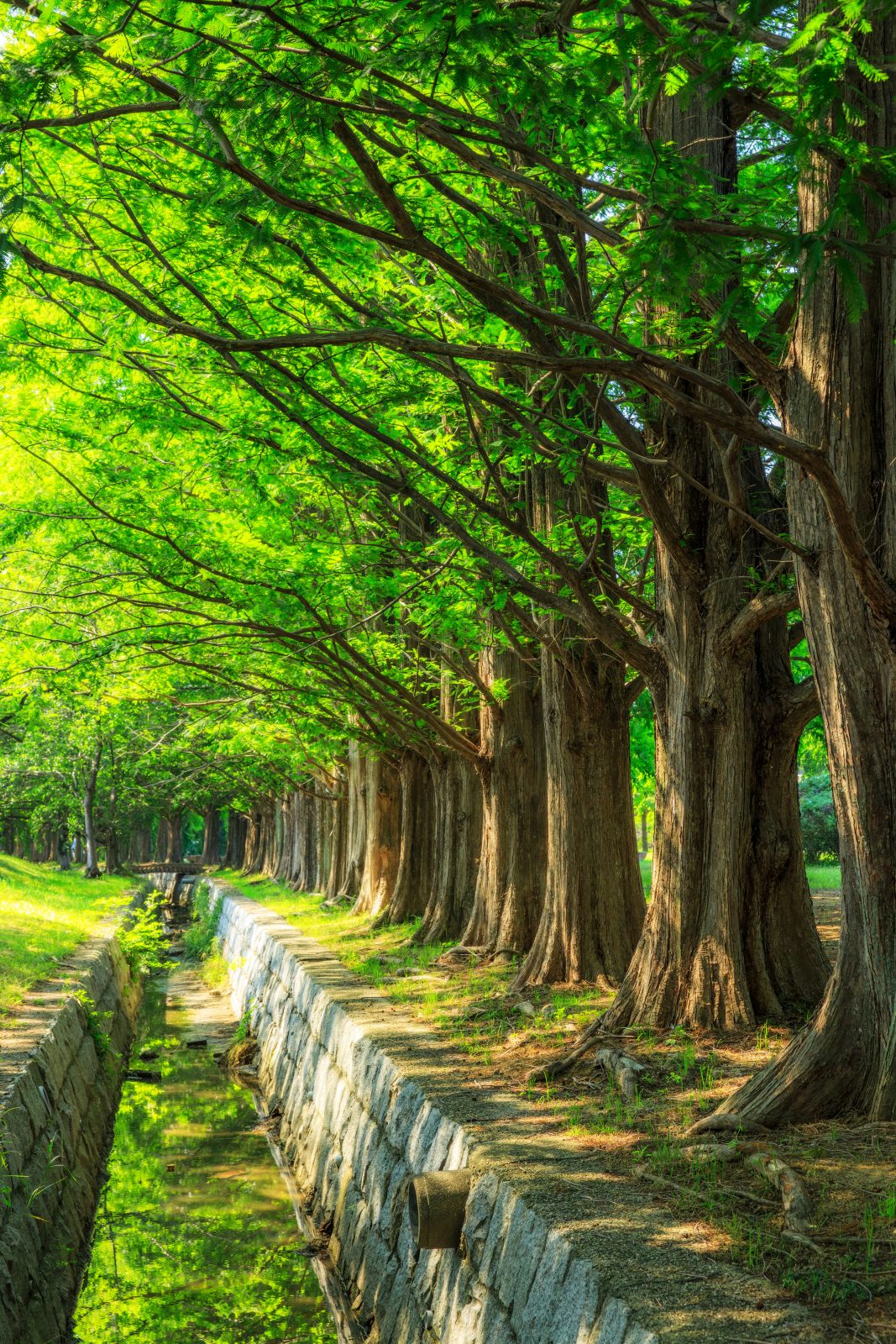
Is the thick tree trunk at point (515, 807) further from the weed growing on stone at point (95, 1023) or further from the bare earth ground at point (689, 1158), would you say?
the weed growing on stone at point (95, 1023)

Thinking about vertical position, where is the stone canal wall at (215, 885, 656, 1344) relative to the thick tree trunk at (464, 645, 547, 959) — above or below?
below

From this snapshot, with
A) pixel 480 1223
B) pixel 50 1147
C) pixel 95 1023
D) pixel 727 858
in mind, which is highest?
pixel 727 858

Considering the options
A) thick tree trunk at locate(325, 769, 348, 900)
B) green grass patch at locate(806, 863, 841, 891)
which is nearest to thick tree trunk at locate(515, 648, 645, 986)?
green grass patch at locate(806, 863, 841, 891)

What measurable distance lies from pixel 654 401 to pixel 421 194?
230 cm

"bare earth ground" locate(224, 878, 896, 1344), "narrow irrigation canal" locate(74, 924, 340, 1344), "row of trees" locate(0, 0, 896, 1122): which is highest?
"row of trees" locate(0, 0, 896, 1122)

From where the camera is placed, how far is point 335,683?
15914mm

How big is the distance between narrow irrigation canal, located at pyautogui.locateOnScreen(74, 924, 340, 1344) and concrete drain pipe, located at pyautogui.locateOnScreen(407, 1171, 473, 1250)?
130 inches

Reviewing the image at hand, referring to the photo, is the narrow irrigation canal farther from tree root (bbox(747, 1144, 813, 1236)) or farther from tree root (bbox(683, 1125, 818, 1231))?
tree root (bbox(747, 1144, 813, 1236))

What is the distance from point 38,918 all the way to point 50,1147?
12.9 meters

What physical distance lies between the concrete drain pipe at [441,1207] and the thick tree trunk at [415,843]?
45.0ft

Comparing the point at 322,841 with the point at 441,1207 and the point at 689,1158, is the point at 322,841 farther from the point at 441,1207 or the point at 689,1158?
the point at 689,1158

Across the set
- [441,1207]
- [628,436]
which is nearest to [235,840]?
[628,436]

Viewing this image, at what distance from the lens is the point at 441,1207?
20.4ft

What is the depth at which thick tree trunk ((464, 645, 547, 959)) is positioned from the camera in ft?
45.8
